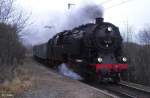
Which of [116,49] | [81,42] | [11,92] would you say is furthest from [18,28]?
[11,92]

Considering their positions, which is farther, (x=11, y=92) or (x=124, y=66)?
(x=124, y=66)

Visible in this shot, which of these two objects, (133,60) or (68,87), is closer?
(68,87)

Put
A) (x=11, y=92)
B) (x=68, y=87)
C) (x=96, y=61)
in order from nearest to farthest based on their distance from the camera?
(x=11, y=92)
(x=68, y=87)
(x=96, y=61)

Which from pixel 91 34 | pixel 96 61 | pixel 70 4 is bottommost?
pixel 96 61

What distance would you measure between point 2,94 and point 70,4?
80.4ft

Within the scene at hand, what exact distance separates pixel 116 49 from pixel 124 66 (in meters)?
1.34

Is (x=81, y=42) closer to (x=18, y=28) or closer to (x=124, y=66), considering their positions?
(x=124, y=66)

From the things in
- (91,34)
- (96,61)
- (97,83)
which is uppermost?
(91,34)

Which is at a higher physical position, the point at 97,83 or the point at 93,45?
the point at 93,45

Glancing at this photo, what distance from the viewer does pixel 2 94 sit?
14.1m

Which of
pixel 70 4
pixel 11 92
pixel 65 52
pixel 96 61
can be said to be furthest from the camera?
pixel 70 4

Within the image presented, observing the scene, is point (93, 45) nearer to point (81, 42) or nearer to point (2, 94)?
point (81, 42)

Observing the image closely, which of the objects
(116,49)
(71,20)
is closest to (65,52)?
(116,49)

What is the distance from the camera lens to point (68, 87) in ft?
60.6
